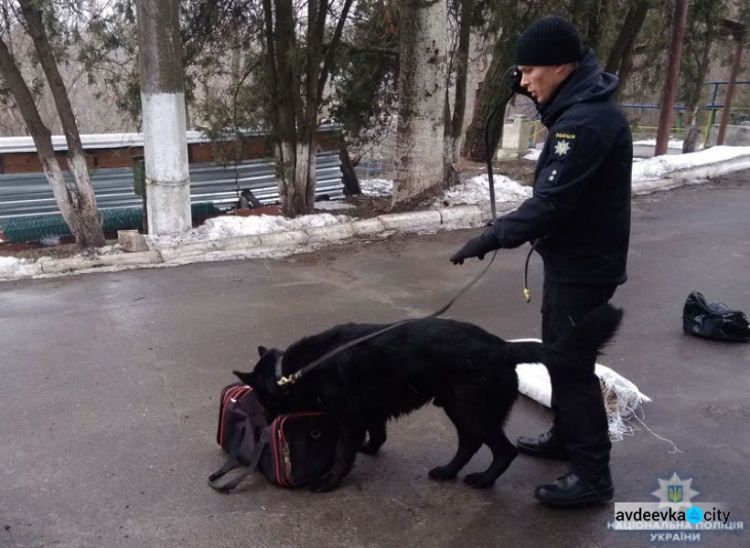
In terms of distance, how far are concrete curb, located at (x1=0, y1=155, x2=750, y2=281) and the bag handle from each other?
4210 mm

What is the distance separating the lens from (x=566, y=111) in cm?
287

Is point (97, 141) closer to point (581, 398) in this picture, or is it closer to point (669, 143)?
point (581, 398)

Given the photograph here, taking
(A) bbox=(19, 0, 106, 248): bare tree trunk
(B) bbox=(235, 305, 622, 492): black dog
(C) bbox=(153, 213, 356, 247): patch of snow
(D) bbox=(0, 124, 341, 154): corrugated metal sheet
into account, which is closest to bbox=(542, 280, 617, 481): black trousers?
(B) bbox=(235, 305, 622, 492): black dog

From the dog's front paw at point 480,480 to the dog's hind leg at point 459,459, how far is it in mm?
76

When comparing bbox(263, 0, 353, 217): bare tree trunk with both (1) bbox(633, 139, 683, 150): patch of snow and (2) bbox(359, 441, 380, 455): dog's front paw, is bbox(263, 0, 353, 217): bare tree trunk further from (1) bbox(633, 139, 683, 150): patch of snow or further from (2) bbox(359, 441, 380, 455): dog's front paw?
(1) bbox(633, 139, 683, 150): patch of snow

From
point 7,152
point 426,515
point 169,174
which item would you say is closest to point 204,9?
point 169,174

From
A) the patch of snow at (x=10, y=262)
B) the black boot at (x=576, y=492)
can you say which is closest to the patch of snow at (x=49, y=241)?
the patch of snow at (x=10, y=262)

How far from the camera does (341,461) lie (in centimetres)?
329

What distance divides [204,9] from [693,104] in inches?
440

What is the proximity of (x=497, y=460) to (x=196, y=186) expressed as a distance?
33.5 ft

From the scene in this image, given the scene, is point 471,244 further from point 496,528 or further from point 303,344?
point 496,528

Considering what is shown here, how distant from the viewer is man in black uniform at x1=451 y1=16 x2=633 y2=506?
279 cm

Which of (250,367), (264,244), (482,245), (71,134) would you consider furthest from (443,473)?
(71,134)

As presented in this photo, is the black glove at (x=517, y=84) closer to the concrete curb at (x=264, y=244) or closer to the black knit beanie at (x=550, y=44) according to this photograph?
the black knit beanie at (x=550, y=44)
